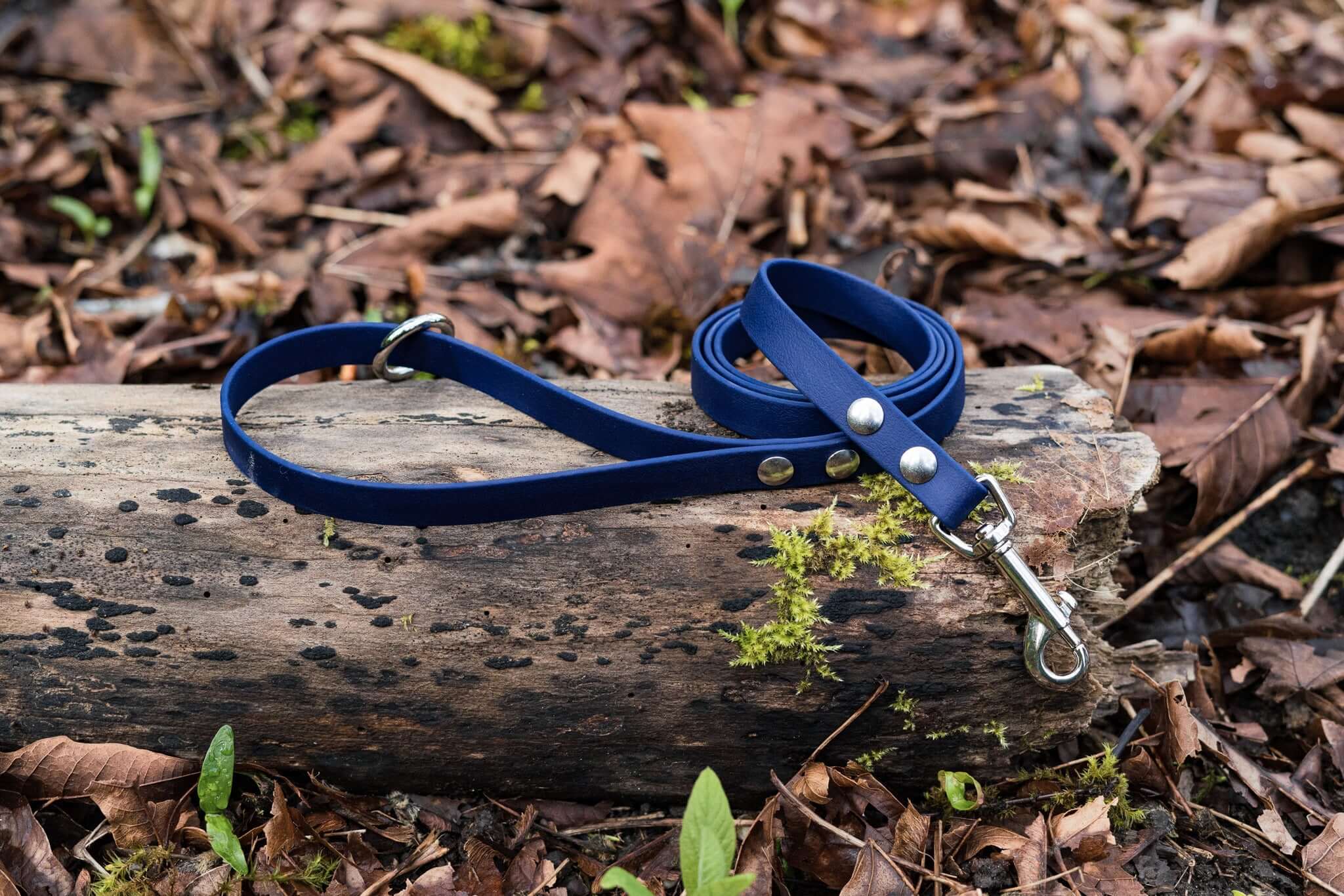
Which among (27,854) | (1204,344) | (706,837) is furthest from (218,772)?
(1204,344)

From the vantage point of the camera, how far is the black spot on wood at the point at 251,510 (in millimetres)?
2418

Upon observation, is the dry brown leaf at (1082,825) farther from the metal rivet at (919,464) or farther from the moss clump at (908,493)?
the metal rivet at (919,464)

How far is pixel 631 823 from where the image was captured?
261cm

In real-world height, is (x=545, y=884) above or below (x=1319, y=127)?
below

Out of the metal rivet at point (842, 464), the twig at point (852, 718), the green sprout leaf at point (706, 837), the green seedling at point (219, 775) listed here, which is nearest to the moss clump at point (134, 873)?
the green seedling at point (219, 775)

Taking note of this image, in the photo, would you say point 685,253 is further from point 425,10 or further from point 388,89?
point 425,10

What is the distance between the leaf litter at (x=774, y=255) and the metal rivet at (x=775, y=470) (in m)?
0.75

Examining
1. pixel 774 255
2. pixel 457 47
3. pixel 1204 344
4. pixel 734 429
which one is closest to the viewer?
pixel 734 429

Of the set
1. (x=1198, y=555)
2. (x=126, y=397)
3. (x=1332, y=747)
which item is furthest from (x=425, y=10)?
(x=1332, y=747)

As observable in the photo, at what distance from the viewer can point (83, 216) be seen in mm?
4645

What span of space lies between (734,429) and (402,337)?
1.01 meters

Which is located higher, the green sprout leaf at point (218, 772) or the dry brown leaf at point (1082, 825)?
the green sprout leaf at point (218, 772)

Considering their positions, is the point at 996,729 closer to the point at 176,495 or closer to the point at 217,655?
the point at 217,655

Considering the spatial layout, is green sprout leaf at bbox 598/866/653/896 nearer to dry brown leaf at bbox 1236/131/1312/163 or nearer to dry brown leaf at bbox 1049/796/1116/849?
dry brown leaf at bbox 1049/796/1116/849
